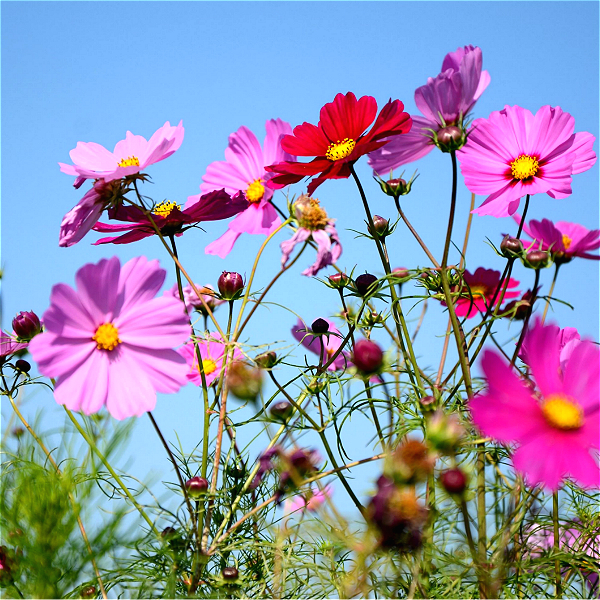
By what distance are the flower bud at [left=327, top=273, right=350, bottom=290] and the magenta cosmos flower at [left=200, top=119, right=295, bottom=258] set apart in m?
0.12

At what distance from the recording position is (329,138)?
2.93ft

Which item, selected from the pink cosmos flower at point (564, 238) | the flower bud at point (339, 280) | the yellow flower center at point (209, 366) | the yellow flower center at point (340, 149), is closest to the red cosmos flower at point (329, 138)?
the yellow flower center at point (340, 149)

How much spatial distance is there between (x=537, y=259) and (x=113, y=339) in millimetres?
459

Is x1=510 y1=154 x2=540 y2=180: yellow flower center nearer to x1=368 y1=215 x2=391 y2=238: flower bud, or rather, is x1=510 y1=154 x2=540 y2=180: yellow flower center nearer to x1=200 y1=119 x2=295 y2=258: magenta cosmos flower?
x1=368 y1=215 x2=391 y2=238: flower bud

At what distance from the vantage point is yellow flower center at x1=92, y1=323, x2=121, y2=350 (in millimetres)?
658

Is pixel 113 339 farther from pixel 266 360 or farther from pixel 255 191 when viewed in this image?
pixel 255 191

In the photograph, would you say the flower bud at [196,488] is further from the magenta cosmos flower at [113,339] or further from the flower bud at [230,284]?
the flower bud at [230,284]

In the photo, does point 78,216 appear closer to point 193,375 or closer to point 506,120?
point 193,375

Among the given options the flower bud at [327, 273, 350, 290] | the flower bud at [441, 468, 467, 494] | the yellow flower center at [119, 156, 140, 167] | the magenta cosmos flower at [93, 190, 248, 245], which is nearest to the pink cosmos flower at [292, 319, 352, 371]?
the flower bud at [327, 273, 350, 290]

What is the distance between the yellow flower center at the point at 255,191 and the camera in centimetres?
98

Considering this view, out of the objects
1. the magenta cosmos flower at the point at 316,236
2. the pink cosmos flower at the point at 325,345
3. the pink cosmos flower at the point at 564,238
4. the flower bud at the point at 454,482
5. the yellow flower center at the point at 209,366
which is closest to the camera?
the flower bud at the point at 454,482

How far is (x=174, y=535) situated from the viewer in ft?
2.26

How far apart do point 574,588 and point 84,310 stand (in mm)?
655

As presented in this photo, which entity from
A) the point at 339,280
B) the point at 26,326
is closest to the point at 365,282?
the point at 339,280
